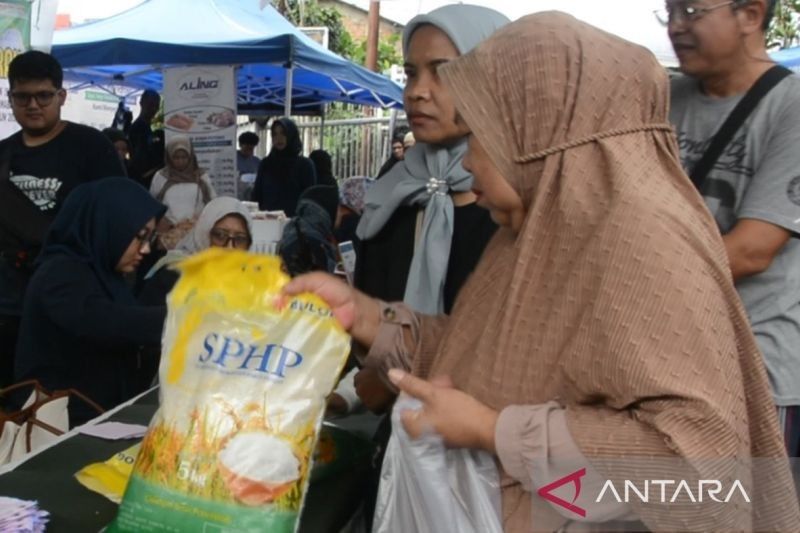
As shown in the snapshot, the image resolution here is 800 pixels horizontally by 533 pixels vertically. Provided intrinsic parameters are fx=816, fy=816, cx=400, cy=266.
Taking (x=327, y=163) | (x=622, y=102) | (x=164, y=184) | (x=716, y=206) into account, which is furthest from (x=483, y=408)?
(x=327, y=163)

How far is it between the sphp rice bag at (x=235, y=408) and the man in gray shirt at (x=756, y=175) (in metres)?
0.94

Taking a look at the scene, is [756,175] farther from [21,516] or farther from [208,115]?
[208,115]

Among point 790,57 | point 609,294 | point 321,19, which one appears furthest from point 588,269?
point 321,19

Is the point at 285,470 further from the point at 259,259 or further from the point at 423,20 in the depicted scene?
the point at 423,20

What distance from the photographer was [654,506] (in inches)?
40.0

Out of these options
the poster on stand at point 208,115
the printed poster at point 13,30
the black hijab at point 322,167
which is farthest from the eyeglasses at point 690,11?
the black hijab at point 322,167

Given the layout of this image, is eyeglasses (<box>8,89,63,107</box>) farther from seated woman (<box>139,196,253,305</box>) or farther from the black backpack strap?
the black backpack strap

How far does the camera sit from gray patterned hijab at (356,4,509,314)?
1.84 m

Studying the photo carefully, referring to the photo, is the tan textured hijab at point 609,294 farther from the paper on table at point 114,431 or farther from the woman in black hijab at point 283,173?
the woman in black hijab at point 283,173

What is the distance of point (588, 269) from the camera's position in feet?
3.48

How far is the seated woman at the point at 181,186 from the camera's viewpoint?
20.2ft

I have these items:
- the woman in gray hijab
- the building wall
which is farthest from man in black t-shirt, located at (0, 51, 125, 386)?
the building wall

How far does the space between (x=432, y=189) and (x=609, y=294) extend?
3.12 feet

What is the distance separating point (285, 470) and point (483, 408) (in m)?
0.32
